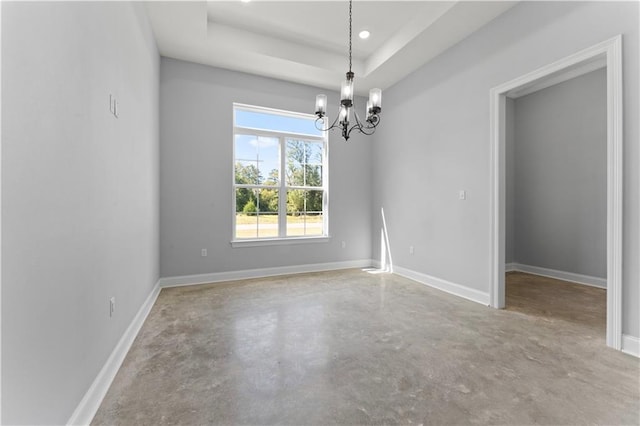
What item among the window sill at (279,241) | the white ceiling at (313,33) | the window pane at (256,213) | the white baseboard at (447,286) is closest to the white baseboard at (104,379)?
the window sill at (279,241)

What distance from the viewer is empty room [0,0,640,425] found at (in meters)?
1.34

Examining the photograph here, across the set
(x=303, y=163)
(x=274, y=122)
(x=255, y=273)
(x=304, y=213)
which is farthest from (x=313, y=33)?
(x=255, y=273)

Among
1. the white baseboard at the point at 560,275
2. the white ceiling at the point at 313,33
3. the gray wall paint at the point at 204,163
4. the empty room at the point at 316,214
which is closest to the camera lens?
the empty room at the point at 316,214

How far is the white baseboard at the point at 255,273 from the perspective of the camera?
4160mm

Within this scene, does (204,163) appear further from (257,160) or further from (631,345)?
(631,345)

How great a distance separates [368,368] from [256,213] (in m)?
3.21

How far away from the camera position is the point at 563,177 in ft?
15.6

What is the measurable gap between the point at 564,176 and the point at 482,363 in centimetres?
419

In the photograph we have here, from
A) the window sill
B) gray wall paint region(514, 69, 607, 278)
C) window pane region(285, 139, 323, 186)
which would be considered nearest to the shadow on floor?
gray wall paint region(514, 69, 607, 278)

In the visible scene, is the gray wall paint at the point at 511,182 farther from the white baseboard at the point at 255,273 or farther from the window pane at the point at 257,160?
the window pane at the point at 257,160

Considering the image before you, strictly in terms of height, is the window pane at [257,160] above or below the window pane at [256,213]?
A: above

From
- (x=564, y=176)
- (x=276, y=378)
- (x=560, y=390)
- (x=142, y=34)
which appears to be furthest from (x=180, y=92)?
(x=564, y=176)

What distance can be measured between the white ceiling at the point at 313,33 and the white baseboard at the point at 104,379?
3.16 meters

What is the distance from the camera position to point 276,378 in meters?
1.92
